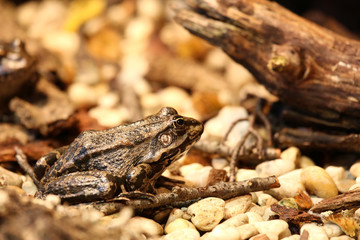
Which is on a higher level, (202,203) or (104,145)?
(104,145)

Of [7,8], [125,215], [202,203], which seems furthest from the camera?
[7,8]

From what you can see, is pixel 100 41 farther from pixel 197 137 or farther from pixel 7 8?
pixel 197 137

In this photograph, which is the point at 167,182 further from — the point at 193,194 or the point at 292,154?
the point at 292,154

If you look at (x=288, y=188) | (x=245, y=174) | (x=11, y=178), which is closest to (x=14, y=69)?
(x=11, y=178)

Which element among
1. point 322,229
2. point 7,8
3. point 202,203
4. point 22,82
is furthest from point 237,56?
point 7,8

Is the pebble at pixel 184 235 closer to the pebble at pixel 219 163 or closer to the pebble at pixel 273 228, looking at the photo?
the pebble at pixel 273 228

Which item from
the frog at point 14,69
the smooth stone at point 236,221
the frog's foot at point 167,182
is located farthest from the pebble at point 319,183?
the frog at point 14,69
